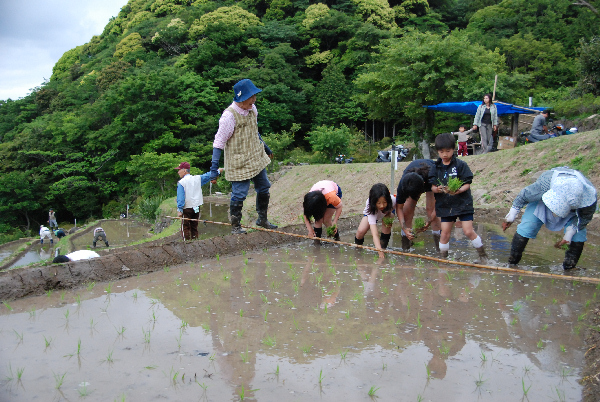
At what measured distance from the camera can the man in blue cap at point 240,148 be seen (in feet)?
23.1

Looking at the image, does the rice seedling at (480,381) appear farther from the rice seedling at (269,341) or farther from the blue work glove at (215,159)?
the blue work glove at (215,159)

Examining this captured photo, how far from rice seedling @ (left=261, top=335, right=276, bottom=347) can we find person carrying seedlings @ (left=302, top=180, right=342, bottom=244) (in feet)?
10.6

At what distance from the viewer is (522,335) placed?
384cm

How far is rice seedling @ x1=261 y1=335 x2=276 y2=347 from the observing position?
3.67 metres

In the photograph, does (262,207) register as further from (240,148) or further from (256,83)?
(256,83)

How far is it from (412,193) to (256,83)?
3422cm

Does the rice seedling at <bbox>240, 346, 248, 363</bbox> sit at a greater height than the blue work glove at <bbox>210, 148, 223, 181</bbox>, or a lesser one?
lesser

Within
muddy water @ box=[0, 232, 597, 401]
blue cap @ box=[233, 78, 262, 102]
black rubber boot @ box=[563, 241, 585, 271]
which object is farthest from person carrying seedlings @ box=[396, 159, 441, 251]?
blue cap @ box=[233, 78, 262, 102]

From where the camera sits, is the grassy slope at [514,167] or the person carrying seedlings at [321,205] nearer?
the person carrying seedlings at [321,205]

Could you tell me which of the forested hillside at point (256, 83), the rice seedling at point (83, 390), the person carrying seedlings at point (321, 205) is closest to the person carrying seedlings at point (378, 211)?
the person carrying seedlings at point (321, 205)

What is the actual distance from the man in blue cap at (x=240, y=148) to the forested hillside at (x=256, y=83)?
18.4 meters

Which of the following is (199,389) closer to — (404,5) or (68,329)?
(68,329)

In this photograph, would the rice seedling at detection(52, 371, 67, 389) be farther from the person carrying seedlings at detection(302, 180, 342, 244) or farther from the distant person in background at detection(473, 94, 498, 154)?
the distant person in background at detection(473, 94, 498, 154)

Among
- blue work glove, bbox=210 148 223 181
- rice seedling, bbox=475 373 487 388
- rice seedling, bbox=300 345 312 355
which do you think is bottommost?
rice seedling, bbox=475 373 487 388
